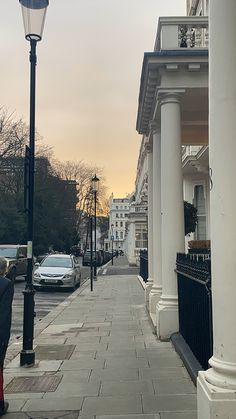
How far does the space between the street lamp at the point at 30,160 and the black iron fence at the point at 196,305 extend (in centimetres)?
230

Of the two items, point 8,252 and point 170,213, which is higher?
point 170,213

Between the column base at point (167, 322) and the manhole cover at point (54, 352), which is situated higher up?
the column base at point (167, 322)

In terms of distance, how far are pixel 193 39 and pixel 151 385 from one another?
639cm

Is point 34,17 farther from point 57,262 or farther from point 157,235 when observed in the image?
point 57,262

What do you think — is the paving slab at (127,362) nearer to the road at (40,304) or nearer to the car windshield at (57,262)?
the road at (40,304)

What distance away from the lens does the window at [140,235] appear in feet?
153

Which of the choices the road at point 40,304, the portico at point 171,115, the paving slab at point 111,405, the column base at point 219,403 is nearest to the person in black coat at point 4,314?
the paving slab at point 111,405

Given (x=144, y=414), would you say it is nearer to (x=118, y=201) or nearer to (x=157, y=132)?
(x=157, y=132)

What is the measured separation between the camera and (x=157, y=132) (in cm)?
1122

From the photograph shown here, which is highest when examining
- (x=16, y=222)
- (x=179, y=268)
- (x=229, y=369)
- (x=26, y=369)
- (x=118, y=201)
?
(x=118, y=201)

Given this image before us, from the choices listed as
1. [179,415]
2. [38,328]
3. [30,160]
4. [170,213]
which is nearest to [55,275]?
[38,328]

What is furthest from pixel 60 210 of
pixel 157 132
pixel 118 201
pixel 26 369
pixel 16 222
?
pixel 118 201

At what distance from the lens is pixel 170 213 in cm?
874

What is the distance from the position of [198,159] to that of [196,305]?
12658 mm
